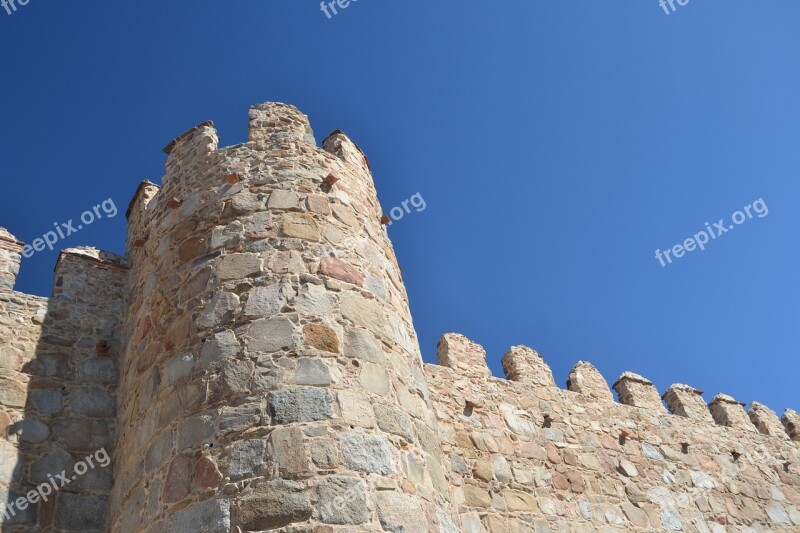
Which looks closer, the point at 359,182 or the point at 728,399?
the point at 359,182

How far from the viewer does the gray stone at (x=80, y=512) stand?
520 cm

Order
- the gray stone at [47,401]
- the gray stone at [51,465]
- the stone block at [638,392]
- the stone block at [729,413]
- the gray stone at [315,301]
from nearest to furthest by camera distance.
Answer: the gray stone at [315,301], the gray stone at [51,465], the gray stone at [47,401], the stone block at [638,392], the stone block at [729,413]

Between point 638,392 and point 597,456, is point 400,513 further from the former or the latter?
point 638,392

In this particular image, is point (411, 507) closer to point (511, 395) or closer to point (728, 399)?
point (511, 395)

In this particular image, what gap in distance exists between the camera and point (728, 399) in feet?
33.4

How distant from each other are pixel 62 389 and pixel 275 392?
2.31 meters

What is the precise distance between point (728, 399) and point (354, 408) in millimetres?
7432

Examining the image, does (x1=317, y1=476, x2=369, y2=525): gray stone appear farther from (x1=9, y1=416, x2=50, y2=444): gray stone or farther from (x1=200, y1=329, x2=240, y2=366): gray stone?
(x1=9, y1=416, x2=50, y2=444): gray stone

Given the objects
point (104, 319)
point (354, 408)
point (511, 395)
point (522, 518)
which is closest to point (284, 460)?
point (354, 408)

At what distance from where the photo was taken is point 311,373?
4680 millimetres

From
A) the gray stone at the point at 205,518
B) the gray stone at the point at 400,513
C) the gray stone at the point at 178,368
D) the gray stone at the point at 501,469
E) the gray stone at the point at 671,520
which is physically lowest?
the gray stone at the point at 400,513

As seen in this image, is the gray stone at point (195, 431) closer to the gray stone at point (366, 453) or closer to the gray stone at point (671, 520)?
the gray stone at point (366, 453)

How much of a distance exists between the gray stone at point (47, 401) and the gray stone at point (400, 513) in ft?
9.64

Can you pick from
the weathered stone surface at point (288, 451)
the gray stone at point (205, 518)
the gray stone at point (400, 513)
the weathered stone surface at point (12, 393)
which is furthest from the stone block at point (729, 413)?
the weathered stone surface at point (12, 393)
